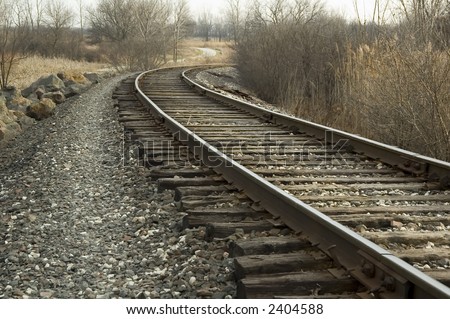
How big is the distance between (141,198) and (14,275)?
5.44ft

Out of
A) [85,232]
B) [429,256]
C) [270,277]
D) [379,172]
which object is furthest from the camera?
[379,172]

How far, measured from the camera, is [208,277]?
316cm

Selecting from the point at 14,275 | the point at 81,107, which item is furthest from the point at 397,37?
the point at 81,107

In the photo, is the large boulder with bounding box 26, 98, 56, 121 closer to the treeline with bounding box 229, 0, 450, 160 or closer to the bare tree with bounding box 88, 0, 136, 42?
the treeline with bounding box 229, 0, 450, 160

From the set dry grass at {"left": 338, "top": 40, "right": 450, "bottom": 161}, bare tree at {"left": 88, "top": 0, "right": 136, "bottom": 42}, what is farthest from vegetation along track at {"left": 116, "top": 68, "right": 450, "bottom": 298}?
bare tree at {"left": 88, "top": 0, "right": 136, "bottom": 42}

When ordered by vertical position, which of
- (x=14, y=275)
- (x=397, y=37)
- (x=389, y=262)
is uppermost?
(x=397, y=37)

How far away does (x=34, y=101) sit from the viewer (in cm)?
1368

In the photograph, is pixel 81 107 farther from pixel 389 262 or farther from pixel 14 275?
pixel 389 262

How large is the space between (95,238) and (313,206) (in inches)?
67.4

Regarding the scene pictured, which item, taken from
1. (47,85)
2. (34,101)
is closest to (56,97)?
(34,101)

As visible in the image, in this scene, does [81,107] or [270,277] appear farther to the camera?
[81,107]

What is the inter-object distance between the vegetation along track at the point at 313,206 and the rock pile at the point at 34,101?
3339mm

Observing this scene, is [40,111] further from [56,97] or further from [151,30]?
[151,30]

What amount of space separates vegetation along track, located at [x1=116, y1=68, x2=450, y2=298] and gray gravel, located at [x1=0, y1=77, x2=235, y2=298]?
218mm
